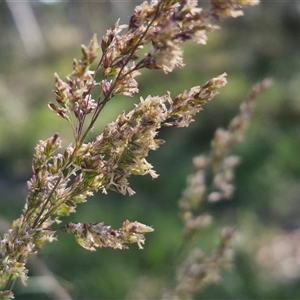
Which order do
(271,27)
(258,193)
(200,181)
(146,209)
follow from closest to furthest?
(200,181) → (146,209) → (258,193) → (271,27)

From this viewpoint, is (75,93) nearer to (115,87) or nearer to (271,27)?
(115,87)

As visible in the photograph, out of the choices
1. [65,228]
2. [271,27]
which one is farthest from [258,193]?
[271,27]

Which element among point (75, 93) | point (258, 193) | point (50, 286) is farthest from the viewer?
point (258, 193)

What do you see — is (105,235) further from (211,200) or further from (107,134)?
(211,200)

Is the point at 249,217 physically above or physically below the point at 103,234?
above

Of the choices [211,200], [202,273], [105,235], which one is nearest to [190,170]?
[211,200]

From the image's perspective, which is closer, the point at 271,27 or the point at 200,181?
the point at 200,181

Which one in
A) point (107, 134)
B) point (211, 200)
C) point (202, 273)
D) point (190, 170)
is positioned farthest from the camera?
point (190, 170)

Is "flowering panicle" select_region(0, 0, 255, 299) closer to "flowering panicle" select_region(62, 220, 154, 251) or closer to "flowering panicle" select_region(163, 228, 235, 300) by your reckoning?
"flowering panicle" select_region(62, 220, 154, 251)
